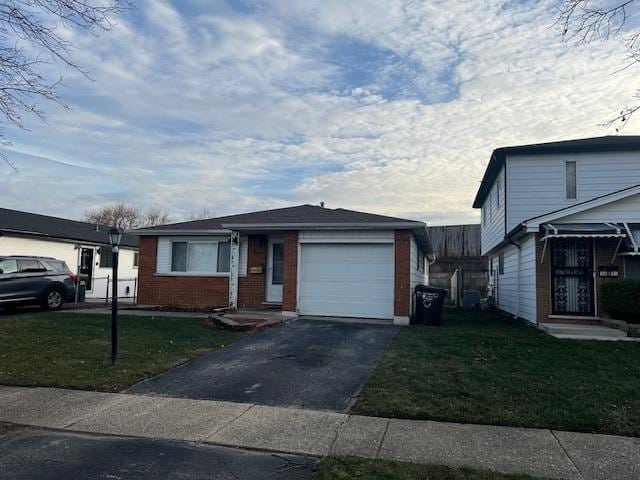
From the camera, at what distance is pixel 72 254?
72.2 ft

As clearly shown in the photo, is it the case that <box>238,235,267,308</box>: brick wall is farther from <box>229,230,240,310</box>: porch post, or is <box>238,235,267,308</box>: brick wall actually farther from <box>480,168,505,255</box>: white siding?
<box>480,168,505,255</box>: white siding

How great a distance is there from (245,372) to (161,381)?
128cm

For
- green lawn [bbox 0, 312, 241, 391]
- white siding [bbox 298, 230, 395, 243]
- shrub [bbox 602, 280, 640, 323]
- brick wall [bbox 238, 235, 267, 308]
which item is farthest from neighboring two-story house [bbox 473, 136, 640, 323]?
green lawn [bbox 0, 312, 241, 391]

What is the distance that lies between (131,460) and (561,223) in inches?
469

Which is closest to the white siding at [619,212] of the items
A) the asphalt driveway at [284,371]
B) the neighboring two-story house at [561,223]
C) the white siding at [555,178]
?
the neighboring two-story house at [561,223]

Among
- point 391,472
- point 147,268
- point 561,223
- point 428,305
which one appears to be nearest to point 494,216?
point 561,223

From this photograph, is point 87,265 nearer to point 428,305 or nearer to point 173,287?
point 173,287

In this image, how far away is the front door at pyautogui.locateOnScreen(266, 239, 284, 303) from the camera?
51.2 feet

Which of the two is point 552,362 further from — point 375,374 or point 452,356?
point 375,374

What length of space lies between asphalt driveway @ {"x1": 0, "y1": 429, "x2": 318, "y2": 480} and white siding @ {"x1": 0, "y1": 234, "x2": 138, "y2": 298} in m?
16.3

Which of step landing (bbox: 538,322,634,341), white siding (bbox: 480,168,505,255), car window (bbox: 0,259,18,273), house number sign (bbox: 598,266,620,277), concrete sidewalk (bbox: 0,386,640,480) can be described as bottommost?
concrete sidewalk (bbox: 0,386,640,480)

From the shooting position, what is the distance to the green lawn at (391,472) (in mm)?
4043

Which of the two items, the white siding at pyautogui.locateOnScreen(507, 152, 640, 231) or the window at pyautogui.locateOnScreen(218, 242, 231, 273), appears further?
the window at pyautogui.locateOnScreen(218, 242, 231, 273)

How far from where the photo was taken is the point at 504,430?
17.2ft
